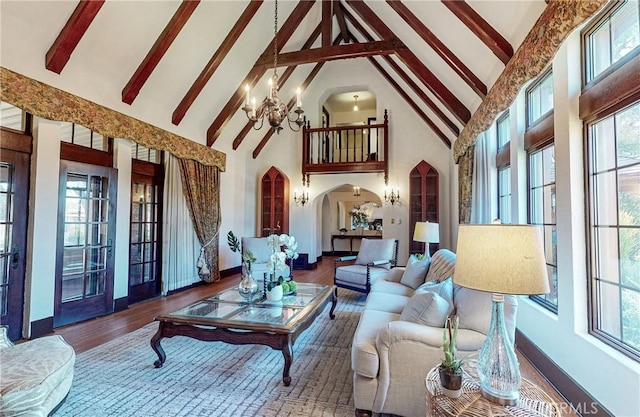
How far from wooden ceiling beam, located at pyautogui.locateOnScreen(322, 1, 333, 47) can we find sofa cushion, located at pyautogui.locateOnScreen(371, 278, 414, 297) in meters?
4.23

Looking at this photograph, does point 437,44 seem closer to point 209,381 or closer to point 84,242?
point 209,381

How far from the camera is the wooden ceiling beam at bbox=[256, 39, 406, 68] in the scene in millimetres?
4977

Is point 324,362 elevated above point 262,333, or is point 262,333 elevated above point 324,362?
point 262,333

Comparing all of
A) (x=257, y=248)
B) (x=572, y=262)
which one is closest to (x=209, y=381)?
(x=572, y=262)

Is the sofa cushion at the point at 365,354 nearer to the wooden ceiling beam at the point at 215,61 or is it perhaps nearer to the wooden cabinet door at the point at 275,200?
the wooden ceiling beam at the point at 215,61

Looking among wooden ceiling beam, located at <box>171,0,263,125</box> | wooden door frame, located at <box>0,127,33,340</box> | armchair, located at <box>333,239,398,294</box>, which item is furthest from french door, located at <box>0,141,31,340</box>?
armchair, located at <box>333,239,398,294</box>

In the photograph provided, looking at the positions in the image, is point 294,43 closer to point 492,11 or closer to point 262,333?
point 492,11

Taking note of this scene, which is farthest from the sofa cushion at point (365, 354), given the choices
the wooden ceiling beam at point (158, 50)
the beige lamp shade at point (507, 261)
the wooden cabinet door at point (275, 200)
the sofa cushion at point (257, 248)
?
the wooden cabinet door at point (275, 200)

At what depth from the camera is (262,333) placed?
2502 mm

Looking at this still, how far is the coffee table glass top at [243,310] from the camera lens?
264 centimetres

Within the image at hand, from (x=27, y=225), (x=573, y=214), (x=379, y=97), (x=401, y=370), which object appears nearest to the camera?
(x=401, y=370)

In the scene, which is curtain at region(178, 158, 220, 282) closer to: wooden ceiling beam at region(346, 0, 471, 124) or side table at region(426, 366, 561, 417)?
wooden ceiling beam at region(346, 0, 471, 124)

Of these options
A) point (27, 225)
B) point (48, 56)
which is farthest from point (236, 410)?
point (48, 56)

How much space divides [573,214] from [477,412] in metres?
1.79
